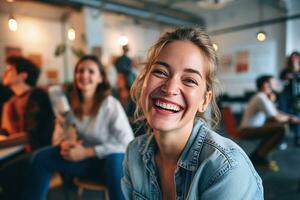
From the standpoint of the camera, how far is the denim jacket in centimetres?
83

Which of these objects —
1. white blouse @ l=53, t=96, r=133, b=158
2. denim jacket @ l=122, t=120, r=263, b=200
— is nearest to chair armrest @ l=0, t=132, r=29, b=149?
white blouse @ l=53, t=96, r=133, b=158

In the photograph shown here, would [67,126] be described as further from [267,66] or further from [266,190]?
[267,66]

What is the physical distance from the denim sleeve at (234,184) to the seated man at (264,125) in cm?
289

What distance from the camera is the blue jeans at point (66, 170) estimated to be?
5.41ft

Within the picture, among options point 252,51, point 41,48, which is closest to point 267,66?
point 252,51

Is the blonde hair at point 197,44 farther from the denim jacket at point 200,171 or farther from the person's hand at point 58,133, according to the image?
the person's hand at point 58,133

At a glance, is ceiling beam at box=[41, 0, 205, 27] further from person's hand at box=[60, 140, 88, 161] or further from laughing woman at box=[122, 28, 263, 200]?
laughing woman at box=[122, 28, 263, 200]

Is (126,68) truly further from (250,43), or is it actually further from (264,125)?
(250,43)

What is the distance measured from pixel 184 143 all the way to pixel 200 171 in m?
0.20

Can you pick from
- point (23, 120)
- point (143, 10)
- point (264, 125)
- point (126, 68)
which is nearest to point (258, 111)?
point (264, 125)

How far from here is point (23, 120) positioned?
217 centimetres

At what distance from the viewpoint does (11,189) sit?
2.01 metres

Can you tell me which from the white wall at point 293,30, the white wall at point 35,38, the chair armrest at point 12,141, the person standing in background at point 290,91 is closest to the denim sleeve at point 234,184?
the chair armrest at point 12,141

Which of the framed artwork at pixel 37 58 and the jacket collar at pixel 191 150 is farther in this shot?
the framed artwork at pixel 37 58
